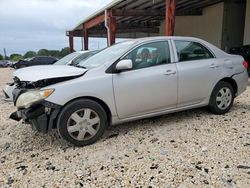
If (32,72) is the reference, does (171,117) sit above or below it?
below

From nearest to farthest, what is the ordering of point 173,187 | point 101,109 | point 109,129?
point 173,187 → point 101,109 → point 109,129

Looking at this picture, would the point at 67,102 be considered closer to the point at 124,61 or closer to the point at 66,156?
the point at 66,156

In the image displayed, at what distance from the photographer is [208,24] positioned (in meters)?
16.2

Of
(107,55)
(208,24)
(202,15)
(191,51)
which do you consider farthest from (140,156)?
(202,15)

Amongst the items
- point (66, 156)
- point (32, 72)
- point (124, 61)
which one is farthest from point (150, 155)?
point (32, 72)

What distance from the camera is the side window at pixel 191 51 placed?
4.49 metres

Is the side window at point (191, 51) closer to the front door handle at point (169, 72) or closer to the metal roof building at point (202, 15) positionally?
the front door handle at point (169, 72)

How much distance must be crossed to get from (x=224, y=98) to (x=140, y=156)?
2.37m

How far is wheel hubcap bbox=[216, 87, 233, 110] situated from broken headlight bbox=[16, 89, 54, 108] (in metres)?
3.04

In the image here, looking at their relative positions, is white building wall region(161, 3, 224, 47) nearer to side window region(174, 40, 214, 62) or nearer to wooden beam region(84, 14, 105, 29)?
wooden beam region(84, 14, 105, 29)

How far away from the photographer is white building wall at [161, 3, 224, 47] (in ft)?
50.2

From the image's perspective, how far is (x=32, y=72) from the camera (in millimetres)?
3875

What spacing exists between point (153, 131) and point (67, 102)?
1497 mm

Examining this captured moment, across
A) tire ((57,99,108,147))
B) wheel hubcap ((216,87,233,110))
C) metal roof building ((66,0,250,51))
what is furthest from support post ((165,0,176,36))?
tire ((57,99,108,147))
